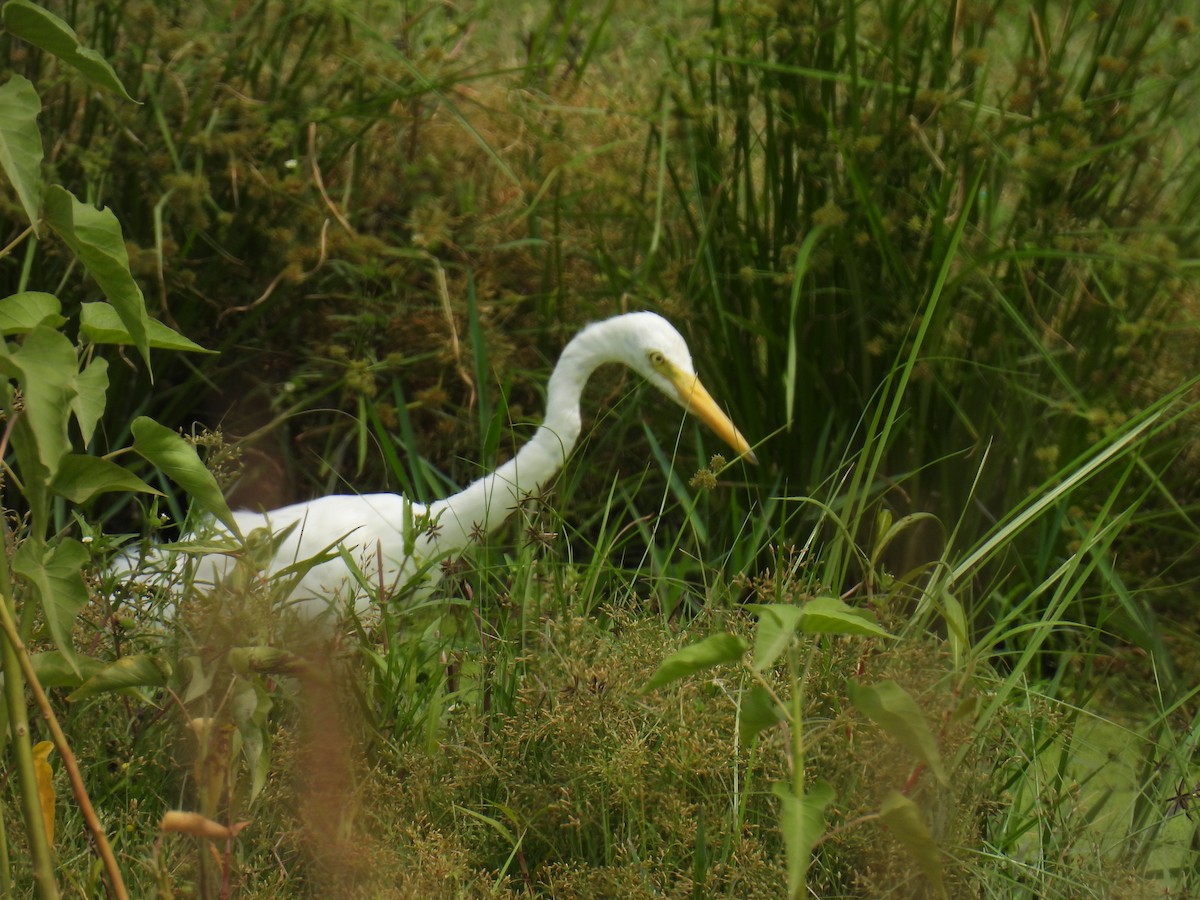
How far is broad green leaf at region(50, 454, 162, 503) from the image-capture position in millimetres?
1077

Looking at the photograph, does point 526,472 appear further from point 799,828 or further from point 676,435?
point 799,828

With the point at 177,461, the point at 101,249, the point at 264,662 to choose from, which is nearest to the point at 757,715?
the point at 264,662

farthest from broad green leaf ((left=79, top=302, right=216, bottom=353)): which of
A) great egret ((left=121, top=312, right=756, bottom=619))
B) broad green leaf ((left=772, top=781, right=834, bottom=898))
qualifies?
great egret ((left=121, top=312, right=756, bottom=619))

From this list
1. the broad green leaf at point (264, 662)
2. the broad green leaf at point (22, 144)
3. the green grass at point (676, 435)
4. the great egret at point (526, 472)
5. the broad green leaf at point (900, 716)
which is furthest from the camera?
the great egret at point (526, 472)

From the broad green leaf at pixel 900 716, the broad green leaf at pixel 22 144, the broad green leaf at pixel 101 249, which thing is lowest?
the broad green leaf at pixel 900 716

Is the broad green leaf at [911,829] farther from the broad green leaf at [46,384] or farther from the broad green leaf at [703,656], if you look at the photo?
the broad green leaf at [46,384]

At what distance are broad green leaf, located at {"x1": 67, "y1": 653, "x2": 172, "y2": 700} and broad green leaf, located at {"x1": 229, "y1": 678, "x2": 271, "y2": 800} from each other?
2.9 inches

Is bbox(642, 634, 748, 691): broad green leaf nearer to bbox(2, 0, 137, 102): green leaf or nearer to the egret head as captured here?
bbox(2, 0, 137, 102): green leaf

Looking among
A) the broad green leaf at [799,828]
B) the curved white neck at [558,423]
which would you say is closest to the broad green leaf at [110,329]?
Result: the broad green leaf at [799,828]

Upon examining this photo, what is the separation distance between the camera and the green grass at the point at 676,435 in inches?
59.5

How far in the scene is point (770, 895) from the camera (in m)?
1.40

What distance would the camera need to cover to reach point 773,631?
104 cm

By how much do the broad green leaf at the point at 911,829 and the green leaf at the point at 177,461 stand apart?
0.60m

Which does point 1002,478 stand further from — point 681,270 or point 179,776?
point 179,776
